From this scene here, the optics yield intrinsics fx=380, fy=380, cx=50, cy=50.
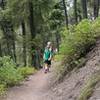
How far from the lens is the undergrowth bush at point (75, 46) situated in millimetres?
13203

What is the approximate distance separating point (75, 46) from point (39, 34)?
18.8 metres

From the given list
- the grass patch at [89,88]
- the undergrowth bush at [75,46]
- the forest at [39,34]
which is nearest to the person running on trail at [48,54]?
the forest at [39,34]

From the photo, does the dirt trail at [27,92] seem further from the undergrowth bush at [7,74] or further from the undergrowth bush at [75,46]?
the undergrowth bush at [75,46]

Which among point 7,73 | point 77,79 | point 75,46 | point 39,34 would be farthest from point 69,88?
point 39,34

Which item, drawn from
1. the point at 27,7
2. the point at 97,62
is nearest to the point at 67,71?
the point at 97,62

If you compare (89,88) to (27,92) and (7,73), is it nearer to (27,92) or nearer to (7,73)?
(27,92)

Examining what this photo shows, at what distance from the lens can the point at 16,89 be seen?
14.4 m

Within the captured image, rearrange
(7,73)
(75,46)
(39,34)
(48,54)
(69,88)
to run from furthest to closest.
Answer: (39,34) < (48,54) < (7,73) < (75,46) < (69,88)

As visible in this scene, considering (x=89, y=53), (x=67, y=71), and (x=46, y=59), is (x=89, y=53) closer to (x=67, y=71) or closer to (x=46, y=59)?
(x=67, y=71)

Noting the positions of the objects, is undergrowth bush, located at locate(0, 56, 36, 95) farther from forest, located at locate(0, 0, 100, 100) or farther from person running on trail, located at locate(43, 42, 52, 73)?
person running on trail, located at locate(43, 42, 52, 73)

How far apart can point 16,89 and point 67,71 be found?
2373mm

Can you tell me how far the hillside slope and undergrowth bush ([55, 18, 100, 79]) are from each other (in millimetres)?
415

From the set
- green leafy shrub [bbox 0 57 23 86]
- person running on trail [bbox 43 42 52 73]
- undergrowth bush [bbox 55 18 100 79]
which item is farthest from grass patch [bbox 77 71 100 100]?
person running on trail [bbox 43 42 52 73]

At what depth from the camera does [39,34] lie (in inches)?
1260
